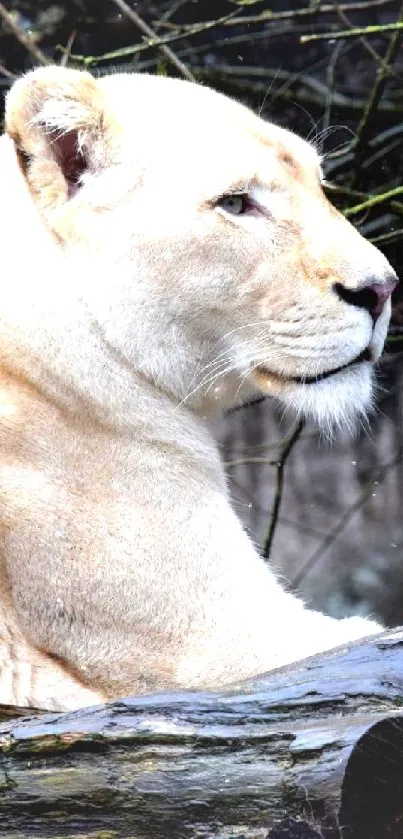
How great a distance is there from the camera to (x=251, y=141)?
379 centimetres

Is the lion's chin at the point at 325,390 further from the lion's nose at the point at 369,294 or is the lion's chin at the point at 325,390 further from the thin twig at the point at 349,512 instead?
the thin twig at the point at 349,512

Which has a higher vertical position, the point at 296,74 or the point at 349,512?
the point at 296,74

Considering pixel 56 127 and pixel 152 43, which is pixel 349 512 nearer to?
pixel 152 43

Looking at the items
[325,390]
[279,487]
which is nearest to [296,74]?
[279,487]

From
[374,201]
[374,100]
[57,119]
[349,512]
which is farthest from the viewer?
[349,512]

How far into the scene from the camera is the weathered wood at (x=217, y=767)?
2.41 meters

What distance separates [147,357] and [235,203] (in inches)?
16.9

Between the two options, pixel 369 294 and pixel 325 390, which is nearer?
pixel 369 294

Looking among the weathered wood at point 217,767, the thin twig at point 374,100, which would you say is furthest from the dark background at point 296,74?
the weathered wood at point 217,767

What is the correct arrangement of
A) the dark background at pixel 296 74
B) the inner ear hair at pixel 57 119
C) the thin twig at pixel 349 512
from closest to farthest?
the inner ear hair at pixel 57 119 → the dark background at pixel 296 74 → the thin twig at pixel 349 512

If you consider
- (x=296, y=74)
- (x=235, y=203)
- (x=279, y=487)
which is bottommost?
(x=279, y=487)

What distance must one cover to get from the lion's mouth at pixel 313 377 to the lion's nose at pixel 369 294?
11 cm

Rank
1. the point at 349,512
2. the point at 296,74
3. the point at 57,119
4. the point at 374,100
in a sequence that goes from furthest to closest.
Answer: the point at 349,512
the point at 296,74
the point at 374,100
the point at 57,119

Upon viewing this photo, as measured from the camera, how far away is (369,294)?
12.1 ft
